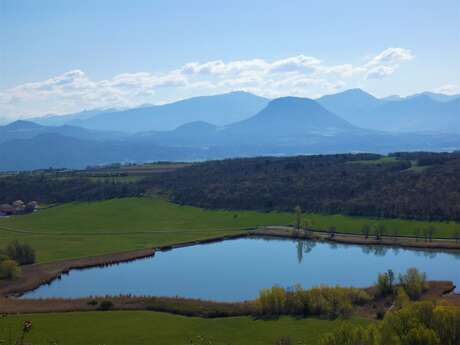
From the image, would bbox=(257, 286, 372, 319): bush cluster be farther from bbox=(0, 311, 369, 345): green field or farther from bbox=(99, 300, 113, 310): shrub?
bbox=(99, 300, 113, 310): shrub

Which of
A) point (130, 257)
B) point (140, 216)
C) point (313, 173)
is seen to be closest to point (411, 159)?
point (313, 173)

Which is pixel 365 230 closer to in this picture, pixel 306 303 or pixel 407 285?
pixel 407 285

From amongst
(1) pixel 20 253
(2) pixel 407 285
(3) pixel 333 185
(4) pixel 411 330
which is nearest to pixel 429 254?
(2) pixel 407 285

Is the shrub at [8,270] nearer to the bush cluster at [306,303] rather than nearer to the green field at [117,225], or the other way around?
the green field at [117,225]

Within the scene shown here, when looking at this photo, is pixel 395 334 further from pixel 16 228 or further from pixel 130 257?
pixel 16 228

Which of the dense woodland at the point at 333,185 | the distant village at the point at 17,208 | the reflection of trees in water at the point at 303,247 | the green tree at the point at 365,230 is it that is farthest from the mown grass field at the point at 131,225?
the reflection of trees in water at the point at 303,247
